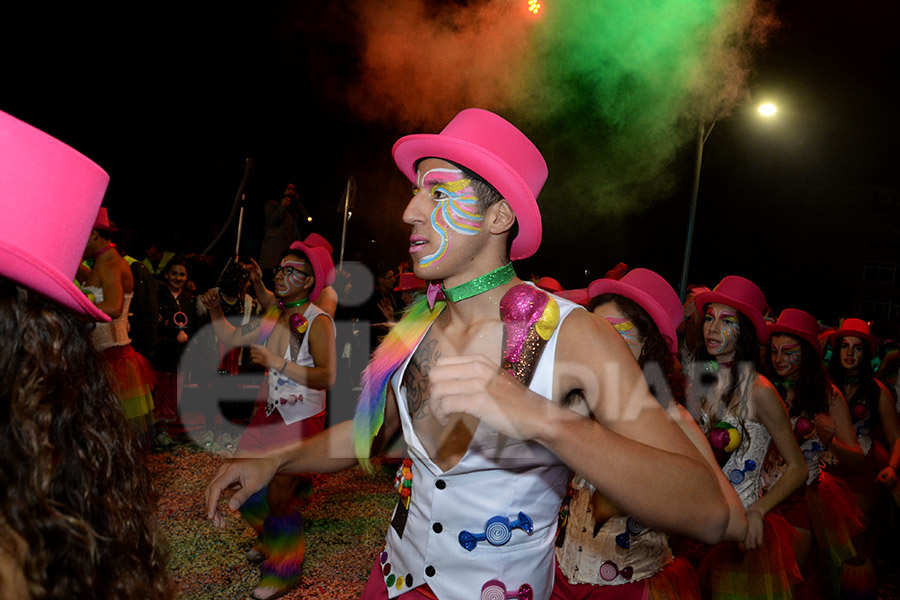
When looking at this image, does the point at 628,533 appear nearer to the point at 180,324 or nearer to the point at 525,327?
the point at 525,327

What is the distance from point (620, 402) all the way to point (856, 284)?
114ft

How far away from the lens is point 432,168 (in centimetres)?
221

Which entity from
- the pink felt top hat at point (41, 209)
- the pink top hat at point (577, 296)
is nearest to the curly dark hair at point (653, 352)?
the pink top hat at point (577, 296)

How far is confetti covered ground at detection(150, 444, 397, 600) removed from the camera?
433 centimetres

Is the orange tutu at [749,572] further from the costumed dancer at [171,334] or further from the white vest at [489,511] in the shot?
the costumed dancer at [171,334]

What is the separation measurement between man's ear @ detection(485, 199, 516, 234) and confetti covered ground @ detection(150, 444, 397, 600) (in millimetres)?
3267

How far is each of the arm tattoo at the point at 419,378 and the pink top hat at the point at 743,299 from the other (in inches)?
99.7

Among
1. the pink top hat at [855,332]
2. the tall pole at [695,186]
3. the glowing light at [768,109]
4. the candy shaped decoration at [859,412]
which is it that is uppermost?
the glowing light at [768,109]

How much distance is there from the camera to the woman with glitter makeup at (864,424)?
16.0 ft

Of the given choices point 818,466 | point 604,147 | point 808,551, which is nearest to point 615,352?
point 808,551

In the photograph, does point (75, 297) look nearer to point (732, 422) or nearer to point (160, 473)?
point (732, 422)

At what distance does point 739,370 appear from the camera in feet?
12.6

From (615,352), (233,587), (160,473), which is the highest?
(615,352)

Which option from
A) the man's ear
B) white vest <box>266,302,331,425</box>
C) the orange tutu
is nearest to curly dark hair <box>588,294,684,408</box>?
the orange tutu
